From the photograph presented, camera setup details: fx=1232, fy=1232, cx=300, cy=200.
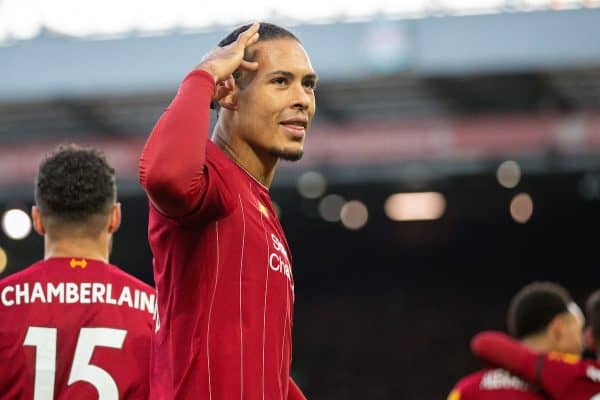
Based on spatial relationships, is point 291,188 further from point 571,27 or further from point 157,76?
point 571,27

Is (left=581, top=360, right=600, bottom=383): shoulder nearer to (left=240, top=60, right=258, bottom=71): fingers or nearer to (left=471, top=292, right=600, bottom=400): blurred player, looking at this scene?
(left=471, top=292, right=600, bottom=400): blurred player

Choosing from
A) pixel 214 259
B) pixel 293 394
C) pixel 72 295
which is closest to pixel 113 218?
pixel 72 295

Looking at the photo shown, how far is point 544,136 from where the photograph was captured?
14508 mm

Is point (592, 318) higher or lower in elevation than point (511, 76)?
lower

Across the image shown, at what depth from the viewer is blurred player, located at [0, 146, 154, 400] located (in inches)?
139

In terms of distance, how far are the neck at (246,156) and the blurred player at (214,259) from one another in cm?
4

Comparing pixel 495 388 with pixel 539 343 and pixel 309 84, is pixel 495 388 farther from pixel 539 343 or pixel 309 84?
pixel 309 84

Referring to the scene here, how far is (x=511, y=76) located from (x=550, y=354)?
9.02 meters

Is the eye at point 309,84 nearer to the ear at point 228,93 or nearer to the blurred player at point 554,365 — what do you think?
the ear at point 228,93

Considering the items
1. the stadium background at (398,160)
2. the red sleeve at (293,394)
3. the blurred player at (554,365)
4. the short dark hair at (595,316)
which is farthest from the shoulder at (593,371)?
the stadium background at (398,160)

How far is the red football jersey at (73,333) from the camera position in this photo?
3514 mm

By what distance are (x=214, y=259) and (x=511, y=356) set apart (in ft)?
10.2

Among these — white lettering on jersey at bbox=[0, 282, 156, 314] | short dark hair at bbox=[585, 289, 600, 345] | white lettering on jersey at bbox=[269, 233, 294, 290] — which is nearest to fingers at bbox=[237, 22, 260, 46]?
white lettering on jersey at bbox=[269, 233, 294, 290]

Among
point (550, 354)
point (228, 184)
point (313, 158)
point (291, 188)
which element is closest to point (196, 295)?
point (228, 184)
